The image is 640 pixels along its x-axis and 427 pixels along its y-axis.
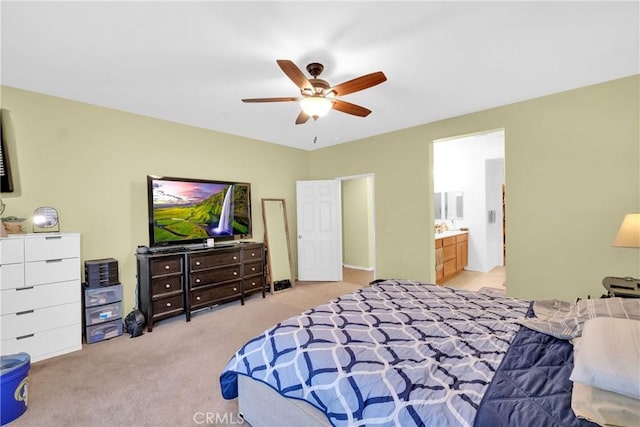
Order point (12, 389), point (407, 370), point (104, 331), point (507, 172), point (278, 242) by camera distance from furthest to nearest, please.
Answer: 1. point (278, 242)
2. point (507, 172)
3. point (104, 331)
4. point (12, 389)
5. point (407, 370)

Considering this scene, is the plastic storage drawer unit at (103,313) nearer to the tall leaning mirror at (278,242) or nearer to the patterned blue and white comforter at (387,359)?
the patterned blue and white comforter at (387,359)

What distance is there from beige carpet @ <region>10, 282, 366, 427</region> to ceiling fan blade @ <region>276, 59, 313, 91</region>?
238 centimetres

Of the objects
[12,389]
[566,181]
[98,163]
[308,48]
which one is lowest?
[12,389]

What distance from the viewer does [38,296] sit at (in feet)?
8.50

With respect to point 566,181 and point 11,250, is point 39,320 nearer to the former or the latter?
point 11,250

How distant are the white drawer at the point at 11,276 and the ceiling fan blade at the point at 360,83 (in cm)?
318

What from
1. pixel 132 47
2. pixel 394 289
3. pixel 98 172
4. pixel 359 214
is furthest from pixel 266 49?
pixel 359 214

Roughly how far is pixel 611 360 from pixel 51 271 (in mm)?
3990

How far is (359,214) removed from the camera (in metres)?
6.59

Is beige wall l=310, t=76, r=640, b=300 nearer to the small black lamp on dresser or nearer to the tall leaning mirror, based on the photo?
the small black lamp on dresser

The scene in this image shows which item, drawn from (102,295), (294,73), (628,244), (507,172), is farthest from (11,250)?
(628,244)

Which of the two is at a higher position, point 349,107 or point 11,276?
point 349,107

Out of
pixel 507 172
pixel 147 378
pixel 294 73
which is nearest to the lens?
pixel 294 73

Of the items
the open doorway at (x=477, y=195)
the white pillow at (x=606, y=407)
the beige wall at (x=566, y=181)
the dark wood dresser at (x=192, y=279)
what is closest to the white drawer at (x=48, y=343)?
the dark wood dresser at (x=192, y=279)
